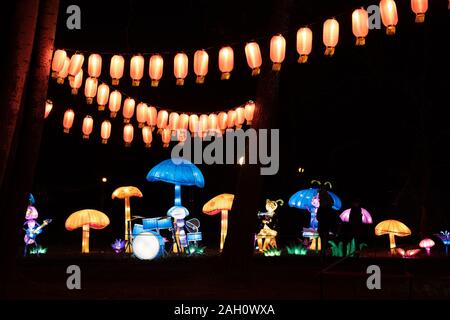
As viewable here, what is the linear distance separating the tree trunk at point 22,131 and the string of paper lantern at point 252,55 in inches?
188

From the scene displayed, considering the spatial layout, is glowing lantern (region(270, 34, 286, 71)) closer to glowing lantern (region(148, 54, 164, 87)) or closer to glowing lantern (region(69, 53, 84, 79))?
glowing lantern (region(148, 54, 164, 87))

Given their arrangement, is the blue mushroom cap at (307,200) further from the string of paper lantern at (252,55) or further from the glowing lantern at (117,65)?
the glowing lantern at (117,65)

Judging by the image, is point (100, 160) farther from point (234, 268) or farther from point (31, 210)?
point (234, 268)

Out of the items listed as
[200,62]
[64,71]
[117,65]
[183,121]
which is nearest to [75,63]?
[64,71]

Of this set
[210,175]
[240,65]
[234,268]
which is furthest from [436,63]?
[234,268]

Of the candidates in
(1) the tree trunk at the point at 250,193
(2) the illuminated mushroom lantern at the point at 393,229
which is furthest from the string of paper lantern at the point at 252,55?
(2) the illuminated mushroom lantern at the point at 393,229

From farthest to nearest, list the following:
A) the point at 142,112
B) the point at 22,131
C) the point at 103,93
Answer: the point at 142,112, the point at 103,93, the point at 22,131

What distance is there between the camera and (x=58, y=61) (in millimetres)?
14133

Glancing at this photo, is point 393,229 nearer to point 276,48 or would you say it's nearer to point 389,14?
point 389,14

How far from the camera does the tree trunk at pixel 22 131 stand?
8844 millimetres

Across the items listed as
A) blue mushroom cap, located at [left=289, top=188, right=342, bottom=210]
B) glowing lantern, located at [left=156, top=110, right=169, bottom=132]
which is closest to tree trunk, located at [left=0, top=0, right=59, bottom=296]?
glowing lantern, located at [left=156, top=110, right=169, bottom=132]

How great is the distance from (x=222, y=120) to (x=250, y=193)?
8.08m

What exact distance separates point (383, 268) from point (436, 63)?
14166mm

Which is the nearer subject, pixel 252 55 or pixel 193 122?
pixel 252 55
